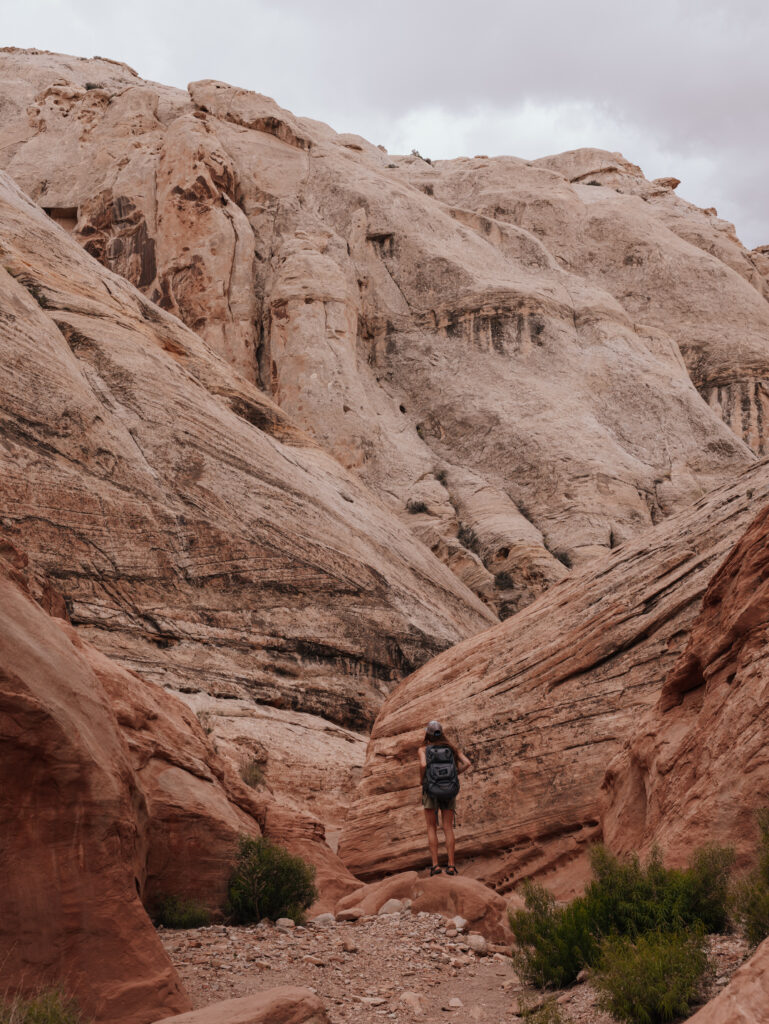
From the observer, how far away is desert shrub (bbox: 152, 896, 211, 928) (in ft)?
32.1

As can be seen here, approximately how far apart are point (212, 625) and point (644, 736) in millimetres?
12690

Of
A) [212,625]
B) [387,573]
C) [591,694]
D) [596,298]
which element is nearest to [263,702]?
[212,625]

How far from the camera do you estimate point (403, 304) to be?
4238 cm

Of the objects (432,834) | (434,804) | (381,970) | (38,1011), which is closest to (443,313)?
(434,804)

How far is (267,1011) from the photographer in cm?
590

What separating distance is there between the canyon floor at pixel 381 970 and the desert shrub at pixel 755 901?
0.19 metres

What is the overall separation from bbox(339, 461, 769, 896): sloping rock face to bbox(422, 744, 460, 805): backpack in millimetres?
1498

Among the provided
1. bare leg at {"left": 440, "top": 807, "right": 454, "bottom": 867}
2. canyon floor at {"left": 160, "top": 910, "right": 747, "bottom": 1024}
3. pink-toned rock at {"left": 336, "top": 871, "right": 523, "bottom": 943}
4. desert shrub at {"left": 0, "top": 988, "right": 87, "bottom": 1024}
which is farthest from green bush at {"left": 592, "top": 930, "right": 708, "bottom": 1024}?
bare leg at {"left": 440, "top": 807, "right": 454, "bottom": 867}

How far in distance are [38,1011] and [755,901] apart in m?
4.33

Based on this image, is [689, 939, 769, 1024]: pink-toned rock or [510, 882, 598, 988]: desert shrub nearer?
[689, 939, 769, 1024]: pink-toned rock

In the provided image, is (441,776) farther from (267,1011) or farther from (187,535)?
(187,535)

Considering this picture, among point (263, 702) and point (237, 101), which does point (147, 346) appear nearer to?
point (263, 702)

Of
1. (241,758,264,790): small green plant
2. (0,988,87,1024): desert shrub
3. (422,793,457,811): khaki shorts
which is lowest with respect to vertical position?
(422,793,457,811): khaki shorts

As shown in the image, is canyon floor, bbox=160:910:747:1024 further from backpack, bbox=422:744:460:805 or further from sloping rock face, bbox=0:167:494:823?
sloping rock face, bbox=0:167:494:823
